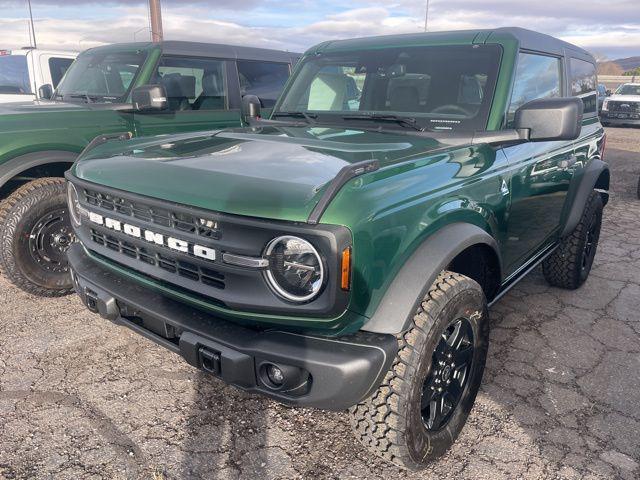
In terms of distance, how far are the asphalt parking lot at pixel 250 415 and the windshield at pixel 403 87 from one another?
1519 millimetres

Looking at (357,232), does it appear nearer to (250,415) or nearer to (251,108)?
(250,415)

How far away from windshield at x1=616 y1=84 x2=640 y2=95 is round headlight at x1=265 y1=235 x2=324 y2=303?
18.6m

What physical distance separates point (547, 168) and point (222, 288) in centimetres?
223

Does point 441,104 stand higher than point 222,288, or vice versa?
point 441,104

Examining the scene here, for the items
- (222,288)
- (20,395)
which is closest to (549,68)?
(222,288)

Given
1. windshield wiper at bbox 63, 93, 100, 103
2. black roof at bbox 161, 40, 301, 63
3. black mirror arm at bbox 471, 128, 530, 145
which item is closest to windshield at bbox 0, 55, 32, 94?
windshield wiper at bbox 63, 93, 100, 103

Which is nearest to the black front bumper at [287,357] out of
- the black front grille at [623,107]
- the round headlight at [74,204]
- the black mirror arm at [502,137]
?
the round headlight at [74,204]

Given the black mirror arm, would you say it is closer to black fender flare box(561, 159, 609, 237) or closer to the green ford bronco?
the green ford bronco

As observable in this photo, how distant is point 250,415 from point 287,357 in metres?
0.96

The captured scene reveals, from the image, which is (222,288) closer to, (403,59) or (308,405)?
(308,405)

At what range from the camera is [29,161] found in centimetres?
370

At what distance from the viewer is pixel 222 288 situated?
1.96 m

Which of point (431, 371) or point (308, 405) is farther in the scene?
point (431, 371)

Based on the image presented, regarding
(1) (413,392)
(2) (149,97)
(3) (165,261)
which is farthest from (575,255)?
(2) (149,97)
